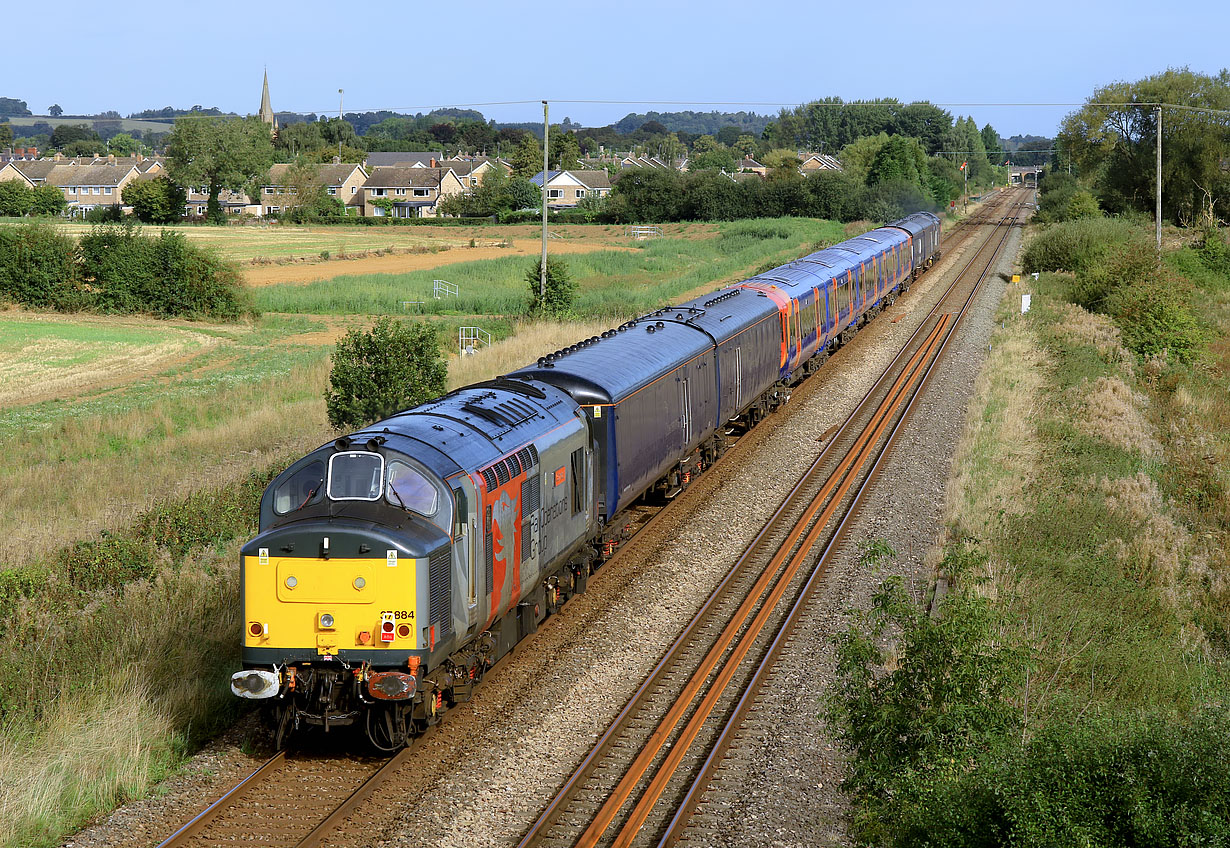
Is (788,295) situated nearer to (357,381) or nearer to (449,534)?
(357,381)

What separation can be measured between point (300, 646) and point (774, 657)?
6.09 m

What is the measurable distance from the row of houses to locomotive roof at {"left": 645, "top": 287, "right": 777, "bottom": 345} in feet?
341

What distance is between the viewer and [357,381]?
2327 centimetres

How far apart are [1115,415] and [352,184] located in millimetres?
130366

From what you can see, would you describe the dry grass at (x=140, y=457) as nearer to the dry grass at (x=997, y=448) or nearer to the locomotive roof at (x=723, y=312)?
the locomotive roof at (x=723, y=312)

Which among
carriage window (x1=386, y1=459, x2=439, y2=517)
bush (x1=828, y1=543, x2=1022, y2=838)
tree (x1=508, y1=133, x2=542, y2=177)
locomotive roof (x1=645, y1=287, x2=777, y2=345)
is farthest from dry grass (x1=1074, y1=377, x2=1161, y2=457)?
tree (x1=508, y1=133, x2=542, y2=177)

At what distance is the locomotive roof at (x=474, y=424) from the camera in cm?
1163

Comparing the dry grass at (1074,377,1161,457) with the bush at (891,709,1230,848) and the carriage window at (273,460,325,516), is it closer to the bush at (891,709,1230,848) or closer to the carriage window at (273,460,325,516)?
the bush at (891,709,1230,848)

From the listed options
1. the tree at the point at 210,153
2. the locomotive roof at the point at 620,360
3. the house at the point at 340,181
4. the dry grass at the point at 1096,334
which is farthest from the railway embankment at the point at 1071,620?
the house at the point at 340,181

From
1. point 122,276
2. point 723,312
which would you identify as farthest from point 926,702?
point 122,276

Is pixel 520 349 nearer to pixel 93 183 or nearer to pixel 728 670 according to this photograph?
pixel 728 670

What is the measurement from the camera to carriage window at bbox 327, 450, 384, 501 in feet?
36.3

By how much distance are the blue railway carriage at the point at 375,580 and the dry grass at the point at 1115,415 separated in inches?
716

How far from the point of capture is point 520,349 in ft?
118
